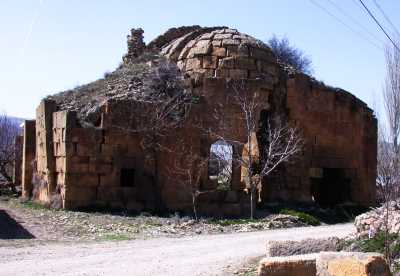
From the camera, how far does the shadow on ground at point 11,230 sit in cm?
1333

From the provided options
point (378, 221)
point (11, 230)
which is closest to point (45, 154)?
point (11, 230)

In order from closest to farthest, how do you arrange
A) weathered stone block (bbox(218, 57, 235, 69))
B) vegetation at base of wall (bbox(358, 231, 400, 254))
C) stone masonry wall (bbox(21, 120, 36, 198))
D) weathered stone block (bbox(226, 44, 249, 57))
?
vegetation at base of wall (bbox(358, 231, 400, 254))
weathered stone block (bbox(218, 57, 235, 69))
weathered stone block (bbox(226, 44, 249, 57))
stone masonry wall (bbox(21, 120, 36, 198))

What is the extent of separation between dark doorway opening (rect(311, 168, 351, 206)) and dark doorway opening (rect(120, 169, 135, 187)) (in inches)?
305

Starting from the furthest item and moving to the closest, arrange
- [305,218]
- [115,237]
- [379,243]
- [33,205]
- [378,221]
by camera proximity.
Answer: [33,205]
[305,218]
[115,237]
[378,221]
[379,243]

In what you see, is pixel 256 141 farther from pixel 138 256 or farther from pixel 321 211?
pixel 138 256

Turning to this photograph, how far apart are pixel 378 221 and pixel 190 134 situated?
9741 millimetres

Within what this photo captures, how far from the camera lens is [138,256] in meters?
10.3

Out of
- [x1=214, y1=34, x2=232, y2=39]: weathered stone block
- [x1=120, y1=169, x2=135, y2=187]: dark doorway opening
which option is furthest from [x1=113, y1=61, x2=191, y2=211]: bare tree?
[x1=214, y1=34, x2=232, y2=39]: weathered stone block

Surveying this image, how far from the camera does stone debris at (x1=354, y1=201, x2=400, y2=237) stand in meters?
8.83

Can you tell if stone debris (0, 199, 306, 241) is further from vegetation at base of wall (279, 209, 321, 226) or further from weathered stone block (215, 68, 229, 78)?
weathered stone block (215, 68, 229, 78)

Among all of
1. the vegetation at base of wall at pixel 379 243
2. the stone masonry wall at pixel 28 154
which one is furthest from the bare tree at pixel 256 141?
the vegetation at base of wall at pixel 379 243

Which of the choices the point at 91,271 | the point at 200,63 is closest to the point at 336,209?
the point at 200,63

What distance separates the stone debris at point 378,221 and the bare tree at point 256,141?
7402 mm

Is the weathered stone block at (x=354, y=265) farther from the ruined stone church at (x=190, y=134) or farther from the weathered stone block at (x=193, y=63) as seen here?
the weathered stone block at (x=193, y=63)
